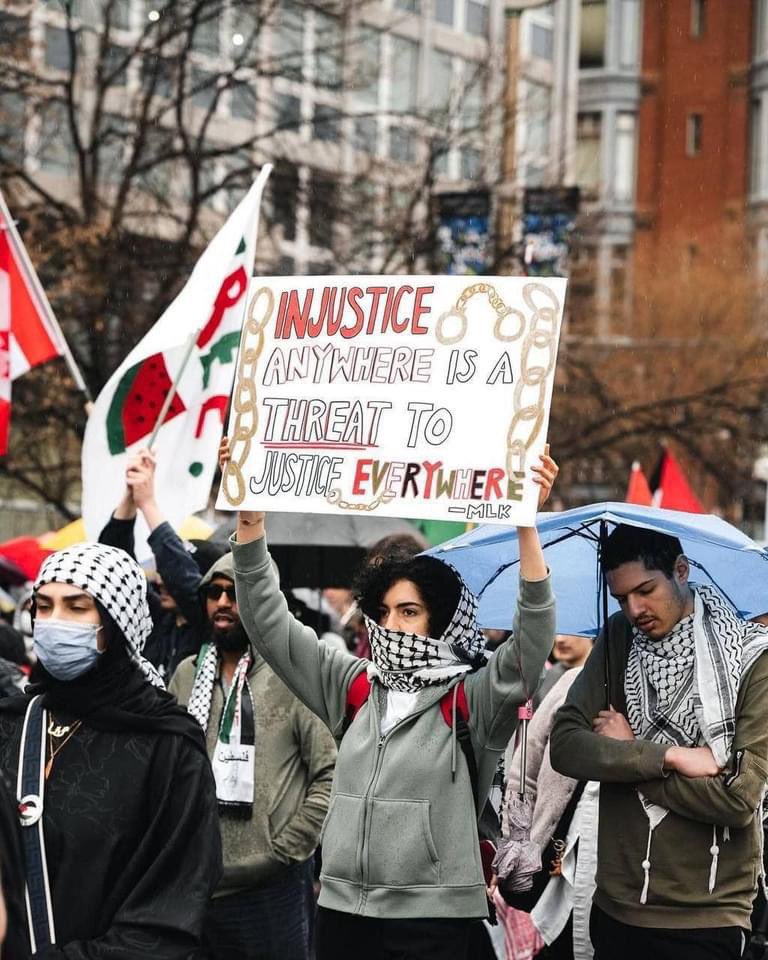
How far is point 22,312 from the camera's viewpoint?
884 cm

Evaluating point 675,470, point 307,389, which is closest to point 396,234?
point 675,470

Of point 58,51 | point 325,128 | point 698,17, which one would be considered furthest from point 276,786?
point 698,17

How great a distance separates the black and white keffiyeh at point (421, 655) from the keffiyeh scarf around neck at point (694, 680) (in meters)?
0.58

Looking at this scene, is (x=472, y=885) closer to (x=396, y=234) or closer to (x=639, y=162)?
(x=396, y=234)

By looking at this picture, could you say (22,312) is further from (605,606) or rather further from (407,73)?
(407,73)

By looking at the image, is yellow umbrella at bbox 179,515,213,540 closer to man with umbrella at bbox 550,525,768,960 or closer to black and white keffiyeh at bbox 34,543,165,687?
man with umbrella at bbox 550,525,768,960

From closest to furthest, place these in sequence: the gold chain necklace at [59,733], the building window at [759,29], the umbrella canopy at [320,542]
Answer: the gold chain necklace at [59,733] → the umbrella canopy at [320,542] → the building window at [759,29]

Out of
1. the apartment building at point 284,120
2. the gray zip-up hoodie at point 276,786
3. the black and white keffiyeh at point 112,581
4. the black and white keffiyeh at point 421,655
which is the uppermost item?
the apartment building at point 284,120

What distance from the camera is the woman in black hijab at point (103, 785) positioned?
4098mm

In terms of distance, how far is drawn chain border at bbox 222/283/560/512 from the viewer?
16.3 ft

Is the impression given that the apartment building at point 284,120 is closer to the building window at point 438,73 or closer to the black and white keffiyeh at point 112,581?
the black and white keffiyeh at point 112,581

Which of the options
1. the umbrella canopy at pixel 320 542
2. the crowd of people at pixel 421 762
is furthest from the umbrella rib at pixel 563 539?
the umbrella canopy at pixel 320 542

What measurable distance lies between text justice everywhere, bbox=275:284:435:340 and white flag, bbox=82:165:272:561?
2.31 meters

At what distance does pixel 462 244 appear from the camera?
1972 centimetres
